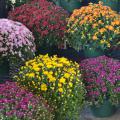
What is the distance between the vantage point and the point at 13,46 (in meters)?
6.96

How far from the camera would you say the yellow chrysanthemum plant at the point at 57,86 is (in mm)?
5449

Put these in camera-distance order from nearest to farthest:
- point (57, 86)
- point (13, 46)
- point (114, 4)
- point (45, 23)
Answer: point (57, 86), point (13, 46), point (45, 23), point (114, 4)

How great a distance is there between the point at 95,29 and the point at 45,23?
1.06 m

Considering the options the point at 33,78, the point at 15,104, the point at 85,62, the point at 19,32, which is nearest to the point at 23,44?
the point at 19,32

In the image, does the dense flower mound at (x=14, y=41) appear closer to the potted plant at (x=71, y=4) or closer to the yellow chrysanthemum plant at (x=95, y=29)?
the yellow chrysanthemum plant at (x=95, y=29)

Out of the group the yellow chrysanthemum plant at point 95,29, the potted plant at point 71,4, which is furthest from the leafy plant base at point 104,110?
the potted plant at point 71,4

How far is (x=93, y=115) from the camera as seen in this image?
6477mm

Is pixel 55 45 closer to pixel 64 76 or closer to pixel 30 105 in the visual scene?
pixel 64 76

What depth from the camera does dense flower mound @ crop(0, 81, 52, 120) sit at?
445 cm

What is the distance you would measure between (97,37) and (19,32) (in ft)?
4.89

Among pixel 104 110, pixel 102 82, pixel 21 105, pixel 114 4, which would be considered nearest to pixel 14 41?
pixel 102 82

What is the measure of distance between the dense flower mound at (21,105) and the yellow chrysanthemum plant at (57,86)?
0.48 meters

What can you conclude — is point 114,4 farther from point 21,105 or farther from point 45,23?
point 21,105

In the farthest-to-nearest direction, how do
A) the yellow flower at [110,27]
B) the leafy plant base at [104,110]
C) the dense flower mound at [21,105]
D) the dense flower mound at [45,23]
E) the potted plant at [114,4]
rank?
the potted plant at [114,4], the dense flower mound at [45,23], the yellow flower at [110,27], the leafy plant base at [104,110], the dense flower mound at [21,105]
